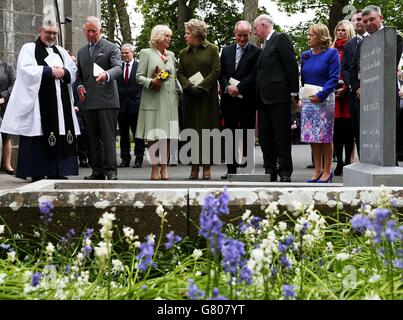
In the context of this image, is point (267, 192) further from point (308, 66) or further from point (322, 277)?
point (308, 66)

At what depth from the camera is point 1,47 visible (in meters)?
13.4

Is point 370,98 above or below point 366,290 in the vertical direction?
above

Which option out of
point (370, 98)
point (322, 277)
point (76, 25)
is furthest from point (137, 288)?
point (76, 25)

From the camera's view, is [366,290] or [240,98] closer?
[366,290]

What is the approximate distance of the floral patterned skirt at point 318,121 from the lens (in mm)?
9398

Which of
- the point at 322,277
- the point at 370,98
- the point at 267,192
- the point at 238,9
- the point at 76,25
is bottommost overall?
the point at 322,277

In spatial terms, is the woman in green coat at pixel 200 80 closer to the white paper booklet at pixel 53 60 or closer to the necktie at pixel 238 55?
the necktie at pixel 238 55

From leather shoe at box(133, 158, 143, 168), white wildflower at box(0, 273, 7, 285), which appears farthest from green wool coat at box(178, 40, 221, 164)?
white wildflower at box(0, 273, 7, 285)

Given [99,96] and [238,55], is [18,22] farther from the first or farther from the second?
[238,55]

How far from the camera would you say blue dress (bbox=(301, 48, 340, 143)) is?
931 cm

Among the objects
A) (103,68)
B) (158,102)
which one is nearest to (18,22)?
(103,68)

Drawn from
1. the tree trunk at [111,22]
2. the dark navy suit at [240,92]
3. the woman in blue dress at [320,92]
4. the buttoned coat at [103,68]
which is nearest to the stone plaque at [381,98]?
the woman in blue dress at [320,92]
